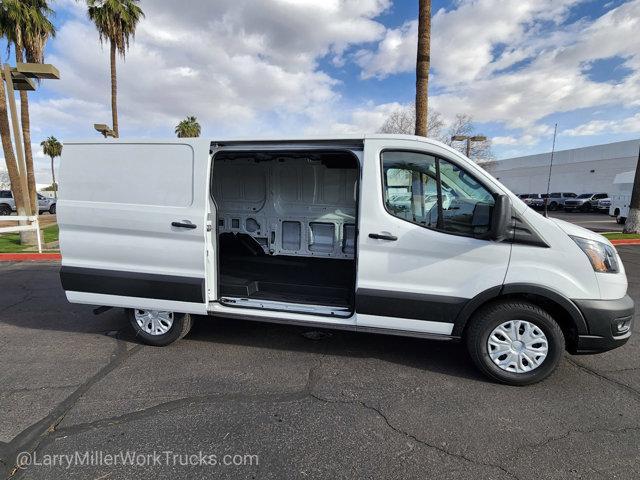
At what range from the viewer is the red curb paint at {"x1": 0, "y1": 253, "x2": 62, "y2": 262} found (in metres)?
9.20

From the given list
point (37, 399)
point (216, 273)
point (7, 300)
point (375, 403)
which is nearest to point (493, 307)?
point (375, 403)

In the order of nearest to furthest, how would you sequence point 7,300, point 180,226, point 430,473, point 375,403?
1. point 430,473
2. point 375,403
3. point 180,226
4. point 7,300

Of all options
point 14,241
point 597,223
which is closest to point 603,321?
point 14,241

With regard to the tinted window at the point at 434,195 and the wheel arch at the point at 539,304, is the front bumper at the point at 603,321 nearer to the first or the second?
the wheel arch at the point at 539,304

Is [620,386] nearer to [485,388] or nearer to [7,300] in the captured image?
[485,388]

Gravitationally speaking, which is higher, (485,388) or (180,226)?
(180,226)

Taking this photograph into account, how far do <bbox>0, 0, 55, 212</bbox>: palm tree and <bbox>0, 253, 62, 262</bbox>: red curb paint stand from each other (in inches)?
222

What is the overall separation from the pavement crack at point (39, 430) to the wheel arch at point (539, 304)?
3.23m

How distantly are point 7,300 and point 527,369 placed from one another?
7.14 m

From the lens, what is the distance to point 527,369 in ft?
10.5

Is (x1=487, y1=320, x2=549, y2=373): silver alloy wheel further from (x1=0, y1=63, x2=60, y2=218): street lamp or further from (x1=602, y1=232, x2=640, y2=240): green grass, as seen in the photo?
(x1=602, y1=232, x2=640, y2=240): green grass

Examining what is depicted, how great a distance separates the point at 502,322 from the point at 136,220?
3527 millimetres

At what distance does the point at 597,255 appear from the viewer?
3035mm

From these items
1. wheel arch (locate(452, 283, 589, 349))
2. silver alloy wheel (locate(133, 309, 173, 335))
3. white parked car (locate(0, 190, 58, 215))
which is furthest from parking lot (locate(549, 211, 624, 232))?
white parked car (locate(0, 190, 58, 215))
